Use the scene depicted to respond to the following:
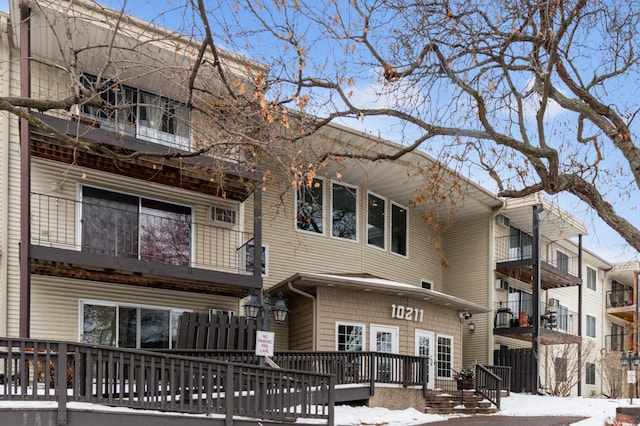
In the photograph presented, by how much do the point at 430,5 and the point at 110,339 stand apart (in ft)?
34.8

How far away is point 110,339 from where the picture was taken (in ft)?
53.0

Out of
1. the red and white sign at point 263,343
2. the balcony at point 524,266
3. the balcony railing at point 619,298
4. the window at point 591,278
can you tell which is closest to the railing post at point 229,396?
the red and white sign at point 263,343

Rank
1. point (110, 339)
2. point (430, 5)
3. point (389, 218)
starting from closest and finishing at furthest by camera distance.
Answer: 1. point (430, 5)
2. point (110, 339)
3. point (389, 218)

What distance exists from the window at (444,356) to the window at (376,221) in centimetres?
383


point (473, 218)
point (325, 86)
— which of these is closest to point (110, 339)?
point (325, 86)

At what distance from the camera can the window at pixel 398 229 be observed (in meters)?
24.5

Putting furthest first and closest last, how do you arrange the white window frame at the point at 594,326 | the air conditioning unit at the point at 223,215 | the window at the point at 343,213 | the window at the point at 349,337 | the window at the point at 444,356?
the white window frame at the point at 594,326, the window at the point at 444,356, the window at the point at 343,213, the window at the point at 349,337, the air conditioning unit at the point at 223,215

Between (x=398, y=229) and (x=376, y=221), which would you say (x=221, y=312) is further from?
(x=398, y=229)

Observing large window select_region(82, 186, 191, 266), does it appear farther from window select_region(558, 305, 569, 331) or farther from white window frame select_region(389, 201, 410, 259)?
window select_region(558, 305, 569, 331)

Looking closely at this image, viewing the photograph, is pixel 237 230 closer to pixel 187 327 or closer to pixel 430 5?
pixel 187 327

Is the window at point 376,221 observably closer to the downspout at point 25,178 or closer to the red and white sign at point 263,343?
the red and white sign at point 263,343

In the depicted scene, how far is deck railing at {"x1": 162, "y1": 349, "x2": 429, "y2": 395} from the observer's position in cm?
1566

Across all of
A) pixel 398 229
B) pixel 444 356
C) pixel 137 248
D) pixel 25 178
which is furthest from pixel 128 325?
pixel 398 229

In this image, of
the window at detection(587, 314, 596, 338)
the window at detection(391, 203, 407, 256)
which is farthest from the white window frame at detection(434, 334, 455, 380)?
the window at detection(587, 314, 596, 338)
